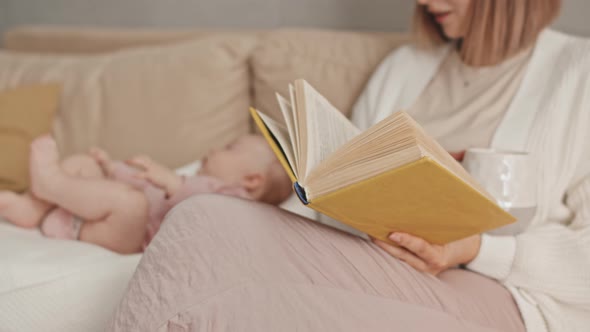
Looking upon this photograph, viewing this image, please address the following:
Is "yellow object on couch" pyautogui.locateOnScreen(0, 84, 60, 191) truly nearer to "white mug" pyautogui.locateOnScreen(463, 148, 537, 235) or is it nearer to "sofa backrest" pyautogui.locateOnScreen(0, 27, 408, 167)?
"sofa backrest" pyautogui.locateOnScreen(0, 27, 408, 167)

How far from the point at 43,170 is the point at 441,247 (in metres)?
0.87

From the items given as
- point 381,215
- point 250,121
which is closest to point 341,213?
point 381,215

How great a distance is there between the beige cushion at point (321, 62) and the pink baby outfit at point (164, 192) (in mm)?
325

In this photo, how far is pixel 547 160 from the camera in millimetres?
1085

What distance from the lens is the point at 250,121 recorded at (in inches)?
65.1

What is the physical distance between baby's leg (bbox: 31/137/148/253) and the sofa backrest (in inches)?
14.5

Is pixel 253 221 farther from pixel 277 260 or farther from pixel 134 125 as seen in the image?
pixel 134 125

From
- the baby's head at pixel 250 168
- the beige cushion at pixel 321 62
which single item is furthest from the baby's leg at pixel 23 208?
the beige cushion at pixel 321 62

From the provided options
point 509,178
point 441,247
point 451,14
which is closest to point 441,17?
point 451,14

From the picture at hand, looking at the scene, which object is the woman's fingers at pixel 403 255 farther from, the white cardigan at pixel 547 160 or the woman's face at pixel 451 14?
the woman's face at pixel 451 14

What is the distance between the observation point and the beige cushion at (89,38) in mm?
1928

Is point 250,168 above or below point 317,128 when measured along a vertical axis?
below

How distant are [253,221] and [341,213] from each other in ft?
0.45

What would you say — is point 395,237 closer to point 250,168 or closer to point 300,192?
point 300,192
